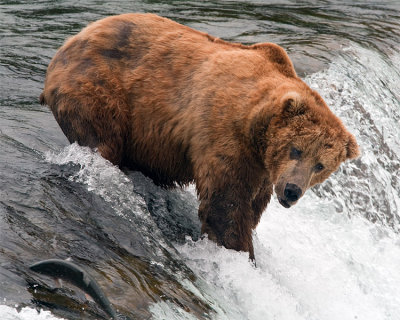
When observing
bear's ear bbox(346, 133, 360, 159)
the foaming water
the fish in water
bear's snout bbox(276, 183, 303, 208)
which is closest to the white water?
the foaming water

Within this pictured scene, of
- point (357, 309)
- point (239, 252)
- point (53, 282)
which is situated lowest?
point (357, 309)

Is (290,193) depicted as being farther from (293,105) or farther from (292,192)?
(293,105)

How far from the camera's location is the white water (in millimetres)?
5418

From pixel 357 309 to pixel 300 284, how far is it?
579 mm

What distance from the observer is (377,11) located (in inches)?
533

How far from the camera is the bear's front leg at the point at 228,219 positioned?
17.5 feet

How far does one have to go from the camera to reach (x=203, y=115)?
→ 5.41m

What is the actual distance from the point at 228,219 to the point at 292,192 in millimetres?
697

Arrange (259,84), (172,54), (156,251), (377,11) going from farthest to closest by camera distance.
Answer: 1. (377,11)
2. (172,54)
3. (259,84)
4. (156,251)

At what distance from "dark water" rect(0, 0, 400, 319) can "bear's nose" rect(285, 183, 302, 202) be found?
0.88m

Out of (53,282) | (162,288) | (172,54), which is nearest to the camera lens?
(53,282)

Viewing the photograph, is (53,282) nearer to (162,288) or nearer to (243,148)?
(162,288)

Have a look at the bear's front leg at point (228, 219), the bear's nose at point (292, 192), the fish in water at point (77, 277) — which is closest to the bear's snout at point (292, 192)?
the bear's nose at point (292, 192)

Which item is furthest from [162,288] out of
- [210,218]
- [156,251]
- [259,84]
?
[259,84]
